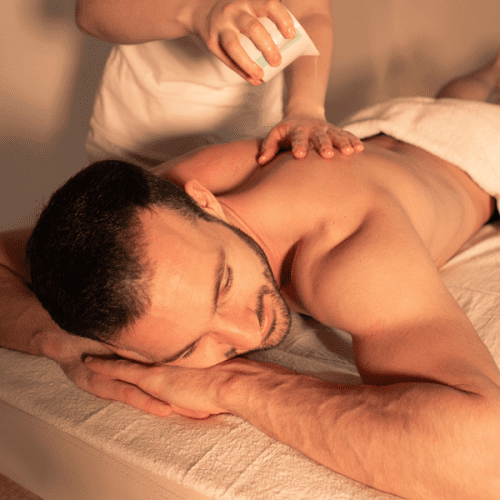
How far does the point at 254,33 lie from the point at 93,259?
485mm

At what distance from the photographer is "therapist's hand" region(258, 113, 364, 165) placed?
40.5 inches

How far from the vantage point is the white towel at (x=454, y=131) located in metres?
1.21

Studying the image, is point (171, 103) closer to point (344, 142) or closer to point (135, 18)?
point (135, 18)

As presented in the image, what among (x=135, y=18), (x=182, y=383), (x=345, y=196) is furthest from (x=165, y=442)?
(x=135, y=18)

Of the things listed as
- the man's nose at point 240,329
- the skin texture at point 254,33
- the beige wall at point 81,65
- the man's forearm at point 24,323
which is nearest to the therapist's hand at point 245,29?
the skin texture at point 254,33

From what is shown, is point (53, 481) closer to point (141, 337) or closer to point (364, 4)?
point (141, 337)

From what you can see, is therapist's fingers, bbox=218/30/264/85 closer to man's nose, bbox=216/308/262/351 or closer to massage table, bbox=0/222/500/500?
man's nose, bbox=216/308/262/351

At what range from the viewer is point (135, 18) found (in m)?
1.11

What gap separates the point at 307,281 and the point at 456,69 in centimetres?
209

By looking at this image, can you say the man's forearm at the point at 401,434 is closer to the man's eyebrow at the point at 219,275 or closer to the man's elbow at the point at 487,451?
the man's elbow at the point at 487,451

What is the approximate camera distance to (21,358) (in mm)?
1045

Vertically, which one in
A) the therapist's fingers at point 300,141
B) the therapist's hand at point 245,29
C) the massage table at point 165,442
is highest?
the therapist's hand at point 245,29

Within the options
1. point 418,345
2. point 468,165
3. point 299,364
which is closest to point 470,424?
point 418,345

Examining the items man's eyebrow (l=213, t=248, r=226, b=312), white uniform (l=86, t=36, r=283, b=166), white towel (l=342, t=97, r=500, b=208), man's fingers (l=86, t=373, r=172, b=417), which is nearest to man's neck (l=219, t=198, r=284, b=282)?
man's eyebrow (l=213, t=248, r=226, b=312)
